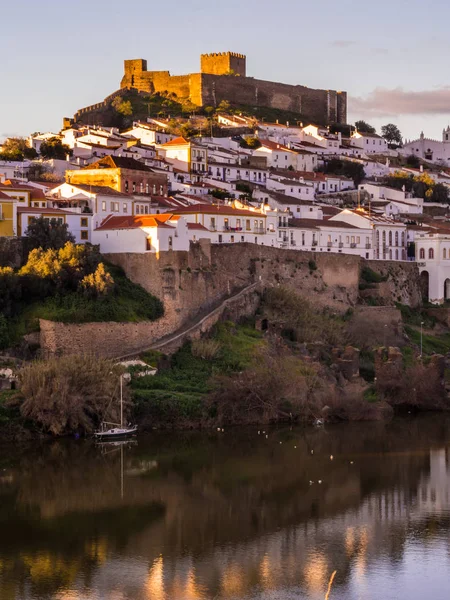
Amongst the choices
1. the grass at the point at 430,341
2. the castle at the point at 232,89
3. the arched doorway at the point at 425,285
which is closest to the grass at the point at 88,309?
the grass at the point at 430,341

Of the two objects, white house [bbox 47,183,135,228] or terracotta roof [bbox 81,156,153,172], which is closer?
white house [bbox 47,183,135,228]

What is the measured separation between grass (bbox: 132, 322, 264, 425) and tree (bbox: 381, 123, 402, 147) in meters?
56.6

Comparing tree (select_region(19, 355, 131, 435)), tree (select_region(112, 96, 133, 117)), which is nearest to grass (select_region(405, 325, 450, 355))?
tree (select_region(19, 355, 131, 435))

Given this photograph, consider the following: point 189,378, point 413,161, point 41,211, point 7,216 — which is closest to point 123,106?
point 413,161

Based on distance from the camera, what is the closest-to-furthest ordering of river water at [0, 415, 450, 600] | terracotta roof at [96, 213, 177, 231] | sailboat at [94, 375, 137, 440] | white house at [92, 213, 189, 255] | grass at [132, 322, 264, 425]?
river water at [0, 415, 450, 600]
sailboat at [94, 375, 137, 440]
grass at [132, 322, 264, 425]
white house at [92, 213, 189, 255]
terracotta roof at [96, 213, 177, 231]

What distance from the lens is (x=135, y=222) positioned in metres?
44.8

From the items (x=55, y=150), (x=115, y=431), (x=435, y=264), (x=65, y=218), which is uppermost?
(x=55, y=150)

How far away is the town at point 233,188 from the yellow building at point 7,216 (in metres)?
0.04

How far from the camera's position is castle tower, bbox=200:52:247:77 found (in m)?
97.8

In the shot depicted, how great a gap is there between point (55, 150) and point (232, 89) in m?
30.5

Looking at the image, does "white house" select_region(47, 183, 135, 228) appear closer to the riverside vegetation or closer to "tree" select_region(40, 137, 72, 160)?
the riverside vegetation

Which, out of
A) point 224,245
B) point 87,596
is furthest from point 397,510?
point 224,245

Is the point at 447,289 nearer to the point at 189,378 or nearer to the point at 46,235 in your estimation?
the point at 189,378

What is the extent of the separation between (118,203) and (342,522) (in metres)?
22.6
